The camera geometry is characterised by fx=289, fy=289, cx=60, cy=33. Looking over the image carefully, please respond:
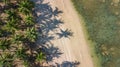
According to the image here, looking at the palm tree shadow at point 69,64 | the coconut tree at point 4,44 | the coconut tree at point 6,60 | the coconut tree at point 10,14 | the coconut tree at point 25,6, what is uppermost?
the coconut tree at point 25,6

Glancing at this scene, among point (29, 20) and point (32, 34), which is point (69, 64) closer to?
point (32, 34)

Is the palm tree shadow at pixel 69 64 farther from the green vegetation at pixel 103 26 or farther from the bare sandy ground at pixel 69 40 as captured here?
the green vegetation at pixel 103 26

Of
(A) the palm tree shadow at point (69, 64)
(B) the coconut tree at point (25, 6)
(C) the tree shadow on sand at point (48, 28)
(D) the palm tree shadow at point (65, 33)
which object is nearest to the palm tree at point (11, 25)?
(B) the coconut tree at point (25, 6)

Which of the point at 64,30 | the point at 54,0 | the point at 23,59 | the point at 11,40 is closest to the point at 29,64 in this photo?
the point at 23,59

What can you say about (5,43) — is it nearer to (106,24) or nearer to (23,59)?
(23,59)

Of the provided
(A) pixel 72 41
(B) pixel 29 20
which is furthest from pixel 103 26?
(B) pixel 29 20

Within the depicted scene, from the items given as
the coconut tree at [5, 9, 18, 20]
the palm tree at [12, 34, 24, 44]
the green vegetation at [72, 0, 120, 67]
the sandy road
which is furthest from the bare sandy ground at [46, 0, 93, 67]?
Answer: the coconut tree at [5, 9, 18, 20]
